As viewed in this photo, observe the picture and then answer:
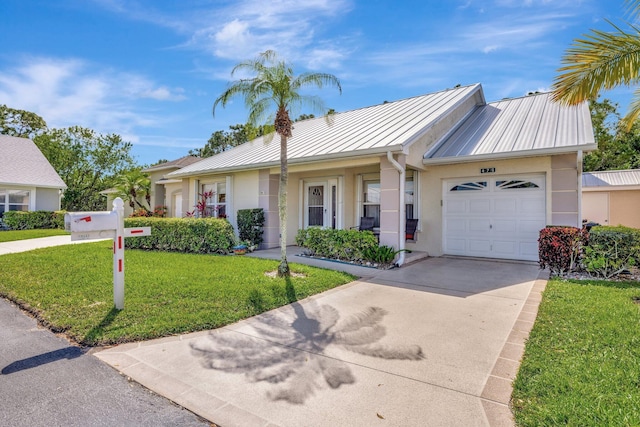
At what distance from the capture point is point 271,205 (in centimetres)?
1210

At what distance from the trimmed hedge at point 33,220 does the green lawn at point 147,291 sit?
1284 cm

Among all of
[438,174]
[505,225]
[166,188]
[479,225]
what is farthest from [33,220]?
[505,225]

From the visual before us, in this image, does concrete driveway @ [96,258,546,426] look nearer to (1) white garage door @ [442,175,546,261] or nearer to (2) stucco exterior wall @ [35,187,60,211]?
(1) white garage door @ [442,175,546,261]

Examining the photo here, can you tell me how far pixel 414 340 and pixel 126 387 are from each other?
10.3ft

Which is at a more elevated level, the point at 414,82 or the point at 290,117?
the point at 414,82

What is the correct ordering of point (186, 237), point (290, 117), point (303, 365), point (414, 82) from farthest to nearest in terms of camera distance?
point (414, 82) → point (186, 237) → point (290, 117) → point (303, 365)

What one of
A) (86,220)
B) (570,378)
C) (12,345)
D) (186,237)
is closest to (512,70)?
(570,378)

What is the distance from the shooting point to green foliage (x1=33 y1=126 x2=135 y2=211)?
2852 cm

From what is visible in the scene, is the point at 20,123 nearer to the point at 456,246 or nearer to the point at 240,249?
the point at 240,249

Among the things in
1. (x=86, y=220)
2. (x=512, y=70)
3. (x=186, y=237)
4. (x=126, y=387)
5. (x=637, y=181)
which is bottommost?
(x=126, y=387)

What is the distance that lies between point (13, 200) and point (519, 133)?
1058 inches

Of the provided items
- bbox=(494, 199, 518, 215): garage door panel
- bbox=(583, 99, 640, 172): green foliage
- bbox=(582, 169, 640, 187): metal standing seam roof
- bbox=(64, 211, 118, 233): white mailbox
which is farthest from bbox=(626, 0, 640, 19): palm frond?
bbox=(583, 99, 640, 172): green foliage

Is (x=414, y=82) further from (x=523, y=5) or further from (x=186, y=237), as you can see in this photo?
(x=186, y=237)

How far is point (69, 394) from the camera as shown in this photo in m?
2.97
